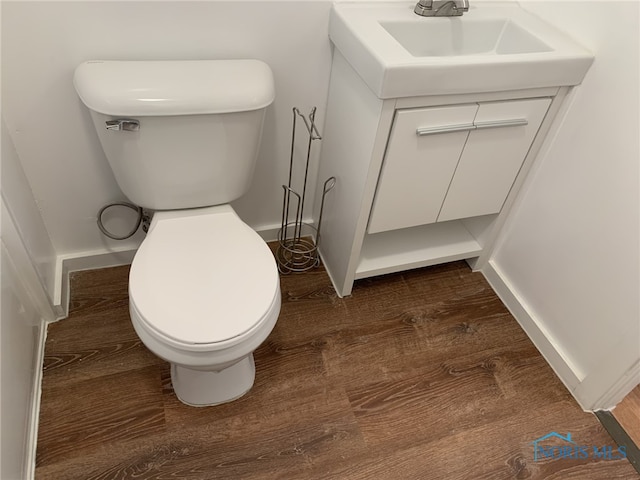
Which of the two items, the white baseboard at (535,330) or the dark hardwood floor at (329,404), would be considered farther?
the white baseboard at (535,330)

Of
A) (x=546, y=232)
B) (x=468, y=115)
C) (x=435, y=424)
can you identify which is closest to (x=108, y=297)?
(x=435, y=424)

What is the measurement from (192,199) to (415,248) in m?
0.81

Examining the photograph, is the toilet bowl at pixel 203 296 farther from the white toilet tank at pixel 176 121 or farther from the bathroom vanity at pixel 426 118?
the bathroom vanity at pixel 426 118

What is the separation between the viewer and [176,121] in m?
1.20

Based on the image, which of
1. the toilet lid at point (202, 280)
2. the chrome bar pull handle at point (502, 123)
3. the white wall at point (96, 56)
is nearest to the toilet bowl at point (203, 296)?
the toilet lid at point (202, 280)

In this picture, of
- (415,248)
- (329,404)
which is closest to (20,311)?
(329,404)

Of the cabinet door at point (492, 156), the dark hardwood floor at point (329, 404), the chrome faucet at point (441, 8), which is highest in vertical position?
the chrome faucet at point (441, 8)

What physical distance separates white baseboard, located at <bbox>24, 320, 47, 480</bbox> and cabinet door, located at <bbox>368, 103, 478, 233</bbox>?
1.05 meters

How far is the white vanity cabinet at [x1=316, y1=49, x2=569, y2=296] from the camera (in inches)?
49.8

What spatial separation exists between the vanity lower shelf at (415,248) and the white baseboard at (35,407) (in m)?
1.00

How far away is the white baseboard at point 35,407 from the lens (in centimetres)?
124

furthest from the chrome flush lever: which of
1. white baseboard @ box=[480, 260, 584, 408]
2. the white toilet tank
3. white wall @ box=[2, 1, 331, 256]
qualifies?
white baseboard @ box=[480, 260, 584, 408]

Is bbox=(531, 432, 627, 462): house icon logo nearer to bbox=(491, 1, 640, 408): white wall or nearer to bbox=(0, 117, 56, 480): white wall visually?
bbox=(491, 1, 640, 408): white wall

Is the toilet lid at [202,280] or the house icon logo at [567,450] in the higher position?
the toilet lid at [202,280]
